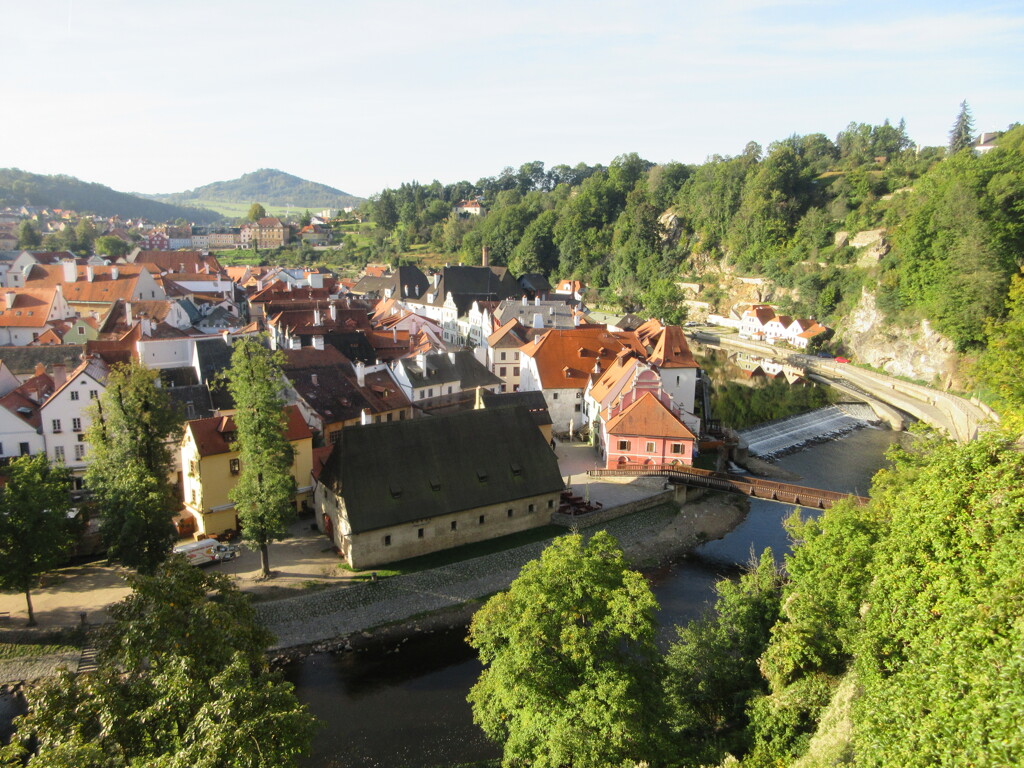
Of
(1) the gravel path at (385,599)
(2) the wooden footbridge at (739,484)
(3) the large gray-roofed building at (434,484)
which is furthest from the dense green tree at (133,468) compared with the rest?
(2) the wooden footbridge at (739,484)

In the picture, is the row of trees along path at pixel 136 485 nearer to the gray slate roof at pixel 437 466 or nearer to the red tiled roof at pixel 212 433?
the red tiled roof at pixel 212 433

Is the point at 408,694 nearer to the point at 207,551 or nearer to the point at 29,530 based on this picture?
the point at 207,551

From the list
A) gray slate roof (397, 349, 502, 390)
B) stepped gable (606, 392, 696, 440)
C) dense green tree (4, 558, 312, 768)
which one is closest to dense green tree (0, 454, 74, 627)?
dense green tree (4, 558, 312, 768)

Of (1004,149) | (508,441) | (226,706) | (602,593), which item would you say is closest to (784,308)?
(1004,149)

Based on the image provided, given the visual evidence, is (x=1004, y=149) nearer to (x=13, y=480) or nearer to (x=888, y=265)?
(x=888, y=265)

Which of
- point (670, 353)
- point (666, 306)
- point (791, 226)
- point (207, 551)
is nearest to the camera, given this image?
point (207, 551)

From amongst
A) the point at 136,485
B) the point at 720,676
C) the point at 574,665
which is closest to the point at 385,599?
the point at 136,485

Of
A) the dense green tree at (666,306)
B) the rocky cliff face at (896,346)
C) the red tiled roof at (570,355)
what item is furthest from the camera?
the dense green tree at (666,306)
